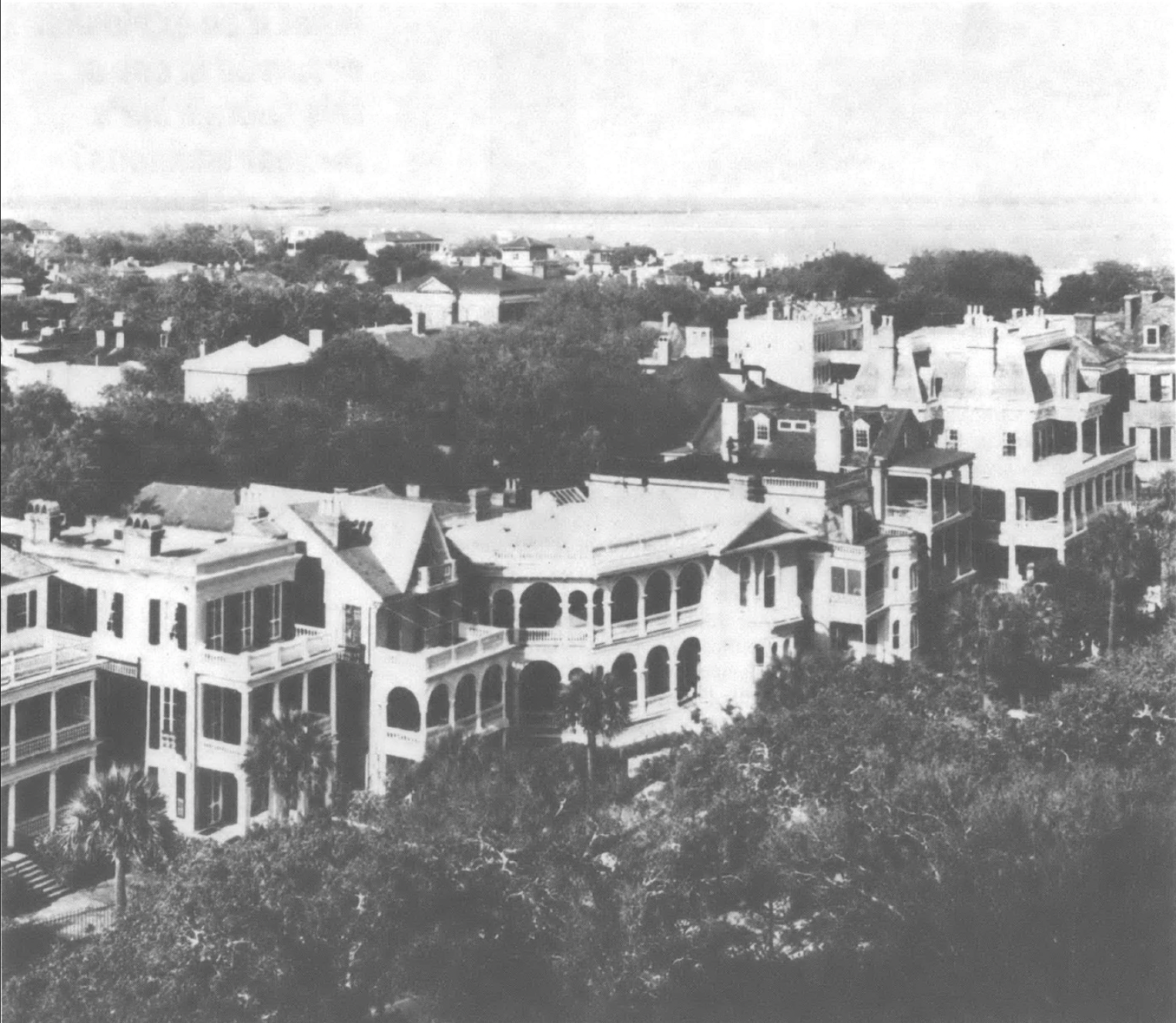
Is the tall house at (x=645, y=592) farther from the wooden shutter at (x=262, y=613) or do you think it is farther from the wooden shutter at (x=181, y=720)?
the wooden shutter at (x=181, y=720)

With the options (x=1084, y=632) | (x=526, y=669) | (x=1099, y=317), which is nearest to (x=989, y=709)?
(x=1084, y=632)

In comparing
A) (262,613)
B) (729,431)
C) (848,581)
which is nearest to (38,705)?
(262,613)

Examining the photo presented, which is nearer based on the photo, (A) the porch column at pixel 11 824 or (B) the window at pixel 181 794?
(A) the porch column at pixel 11 824

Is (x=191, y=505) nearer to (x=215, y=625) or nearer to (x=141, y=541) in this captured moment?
(x=141, y=541)

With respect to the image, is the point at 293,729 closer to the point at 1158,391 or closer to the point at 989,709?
the point at 989,709

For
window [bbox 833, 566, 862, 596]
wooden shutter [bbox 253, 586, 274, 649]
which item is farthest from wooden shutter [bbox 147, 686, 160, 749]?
window [bbox 833, 566, 862, 596]

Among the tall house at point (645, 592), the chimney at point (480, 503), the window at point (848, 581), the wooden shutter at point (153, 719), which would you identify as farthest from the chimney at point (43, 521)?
the window at point (848, 581)

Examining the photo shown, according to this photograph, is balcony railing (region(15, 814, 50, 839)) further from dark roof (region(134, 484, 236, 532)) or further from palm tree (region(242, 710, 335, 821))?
dark roof (region(134, 484, 236, 532))
